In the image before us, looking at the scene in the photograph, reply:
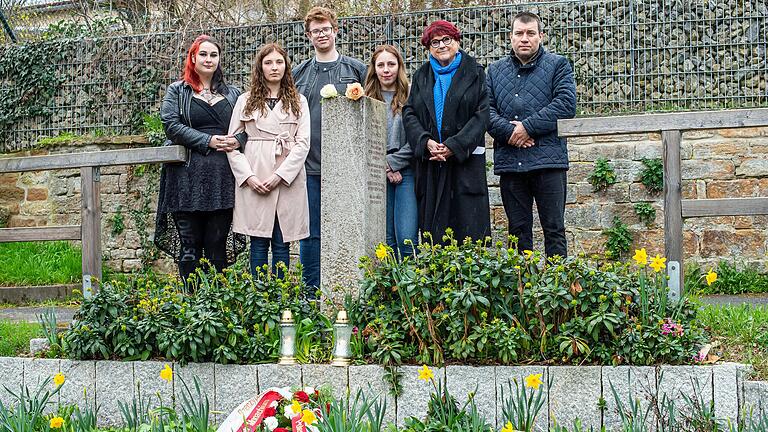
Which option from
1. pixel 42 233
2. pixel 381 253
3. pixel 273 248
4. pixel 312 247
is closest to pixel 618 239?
pixel 312 247

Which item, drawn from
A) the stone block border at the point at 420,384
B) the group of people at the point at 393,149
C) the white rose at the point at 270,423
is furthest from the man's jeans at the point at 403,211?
the white rose at the point at 270,423

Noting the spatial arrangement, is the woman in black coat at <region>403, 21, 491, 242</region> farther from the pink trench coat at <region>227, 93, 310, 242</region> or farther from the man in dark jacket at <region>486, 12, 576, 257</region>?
the pink trench coat at <region>227, 93, 310, 242</region>

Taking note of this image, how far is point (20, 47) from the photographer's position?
1129cm

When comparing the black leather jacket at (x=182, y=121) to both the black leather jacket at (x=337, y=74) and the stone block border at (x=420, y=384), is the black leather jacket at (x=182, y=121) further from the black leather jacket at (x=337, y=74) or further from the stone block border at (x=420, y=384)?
the stone block border at (x=420, y=384)

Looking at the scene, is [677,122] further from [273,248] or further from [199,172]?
Answer: [199,172]

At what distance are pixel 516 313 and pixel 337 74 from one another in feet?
8.07

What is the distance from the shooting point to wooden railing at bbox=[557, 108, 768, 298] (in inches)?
213

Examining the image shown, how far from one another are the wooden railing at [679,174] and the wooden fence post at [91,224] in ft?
11.6

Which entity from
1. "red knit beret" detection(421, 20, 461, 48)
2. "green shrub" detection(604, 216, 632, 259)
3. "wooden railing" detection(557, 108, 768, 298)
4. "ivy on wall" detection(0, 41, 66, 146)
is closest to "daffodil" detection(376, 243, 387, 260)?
"wooden railing" detection(557, 108, 768, 298)

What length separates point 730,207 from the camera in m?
5.47

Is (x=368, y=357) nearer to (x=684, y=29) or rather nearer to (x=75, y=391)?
(x=75, y=391)

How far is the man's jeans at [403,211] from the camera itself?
20.1 feet

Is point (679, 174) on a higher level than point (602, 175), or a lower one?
lower

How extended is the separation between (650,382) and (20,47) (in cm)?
927
